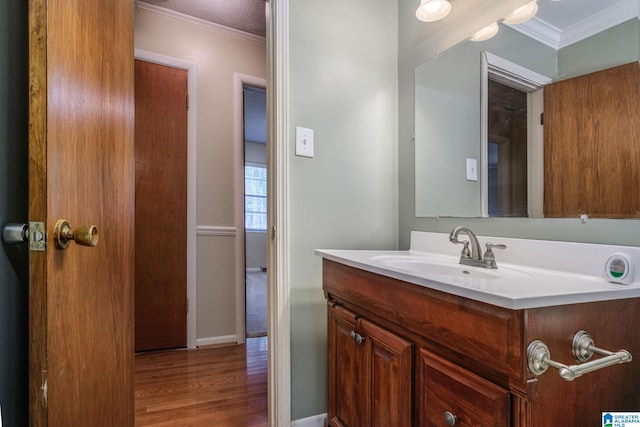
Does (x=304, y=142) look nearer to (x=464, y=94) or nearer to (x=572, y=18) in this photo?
(x=464, y=94)

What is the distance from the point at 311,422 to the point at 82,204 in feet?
4.30

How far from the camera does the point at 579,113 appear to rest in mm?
979

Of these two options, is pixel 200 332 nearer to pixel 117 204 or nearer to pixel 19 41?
pixel 117 204

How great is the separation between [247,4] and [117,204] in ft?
6.50

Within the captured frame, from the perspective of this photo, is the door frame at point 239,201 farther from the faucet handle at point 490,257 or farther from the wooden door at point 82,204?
the faucet handle at point 490,257

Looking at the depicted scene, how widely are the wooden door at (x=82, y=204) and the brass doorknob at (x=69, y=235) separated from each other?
13mm

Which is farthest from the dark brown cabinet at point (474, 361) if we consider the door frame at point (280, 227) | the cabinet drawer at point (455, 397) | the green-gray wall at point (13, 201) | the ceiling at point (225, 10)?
the ceiling at point (225, 10)

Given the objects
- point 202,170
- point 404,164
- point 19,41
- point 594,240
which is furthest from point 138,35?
point 594,240

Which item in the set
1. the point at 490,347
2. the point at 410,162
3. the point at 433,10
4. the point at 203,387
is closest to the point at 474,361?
the point at 490,347

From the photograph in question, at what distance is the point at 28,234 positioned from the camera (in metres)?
0.65

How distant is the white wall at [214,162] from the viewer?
2.46 meters

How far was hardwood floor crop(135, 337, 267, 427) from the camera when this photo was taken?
154 cm

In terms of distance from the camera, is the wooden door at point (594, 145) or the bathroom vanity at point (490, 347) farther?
the wooden door at point (594, 145)

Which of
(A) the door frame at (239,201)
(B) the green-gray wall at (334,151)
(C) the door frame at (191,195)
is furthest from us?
→ (A) the door frame at (239,201)
